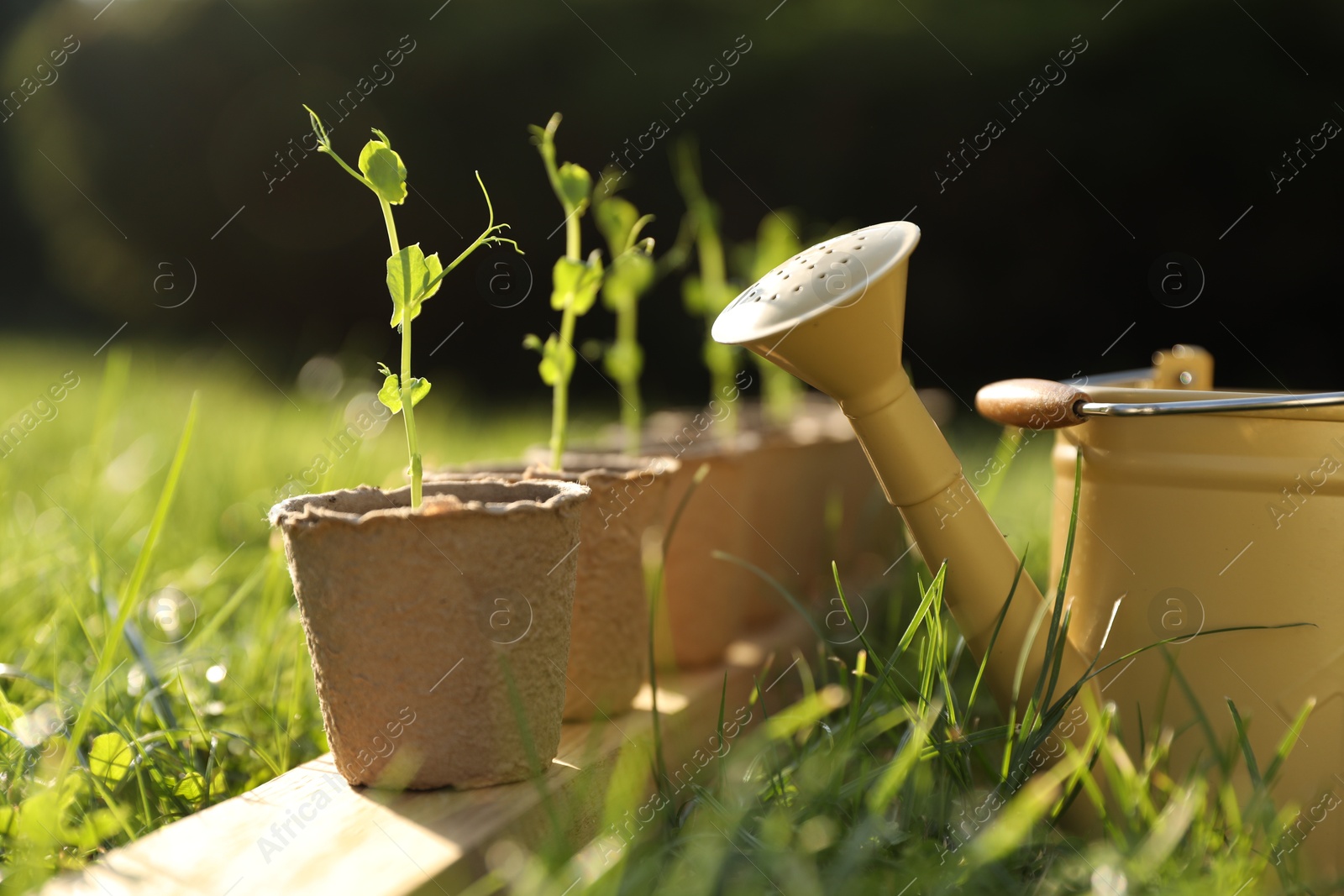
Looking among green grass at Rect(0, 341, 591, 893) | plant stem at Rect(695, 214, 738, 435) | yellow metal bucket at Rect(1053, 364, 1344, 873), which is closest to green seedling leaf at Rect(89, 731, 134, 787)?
green grass at Rect(0, 341, 591, 893)

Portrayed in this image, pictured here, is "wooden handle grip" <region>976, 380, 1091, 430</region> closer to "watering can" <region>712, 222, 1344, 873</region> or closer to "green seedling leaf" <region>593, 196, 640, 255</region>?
"watering can" <region>712, 222, 1344, 873</region>

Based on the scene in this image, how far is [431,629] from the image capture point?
75 cm

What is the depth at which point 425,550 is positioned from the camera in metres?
0.74

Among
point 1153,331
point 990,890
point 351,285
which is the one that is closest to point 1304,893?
point 990,890

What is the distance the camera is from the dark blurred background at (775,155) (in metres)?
3.38

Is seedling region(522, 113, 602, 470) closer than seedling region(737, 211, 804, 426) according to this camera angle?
Yes

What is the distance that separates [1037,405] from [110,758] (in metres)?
0.86

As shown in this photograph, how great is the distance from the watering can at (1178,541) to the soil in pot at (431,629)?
257 mm

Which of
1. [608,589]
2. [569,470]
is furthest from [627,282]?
[608,589]

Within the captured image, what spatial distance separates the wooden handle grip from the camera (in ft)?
2.81

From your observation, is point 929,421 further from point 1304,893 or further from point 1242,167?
point 1242,167

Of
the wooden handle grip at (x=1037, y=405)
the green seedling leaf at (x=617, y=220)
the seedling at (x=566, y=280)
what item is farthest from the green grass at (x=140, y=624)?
the wooden handle grip at (x=1037, y=405)

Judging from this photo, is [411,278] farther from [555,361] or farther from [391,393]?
[555,361]

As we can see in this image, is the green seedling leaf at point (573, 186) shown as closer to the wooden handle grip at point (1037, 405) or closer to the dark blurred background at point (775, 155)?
the wooden handle grip at point (1037, 405)
